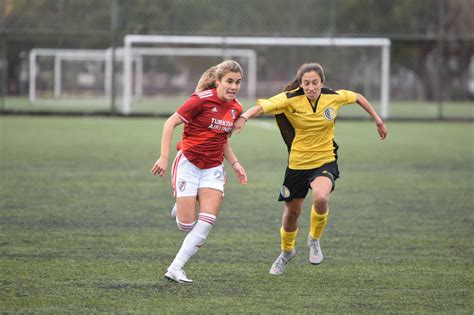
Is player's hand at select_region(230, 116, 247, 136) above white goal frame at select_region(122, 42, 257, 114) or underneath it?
above

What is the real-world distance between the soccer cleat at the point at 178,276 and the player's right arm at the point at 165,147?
678mm

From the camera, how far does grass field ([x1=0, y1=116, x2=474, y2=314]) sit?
5773 mm

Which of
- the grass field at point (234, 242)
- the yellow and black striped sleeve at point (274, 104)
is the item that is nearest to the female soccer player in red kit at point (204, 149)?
the yellow and black striped sleeve at point (274, 104)

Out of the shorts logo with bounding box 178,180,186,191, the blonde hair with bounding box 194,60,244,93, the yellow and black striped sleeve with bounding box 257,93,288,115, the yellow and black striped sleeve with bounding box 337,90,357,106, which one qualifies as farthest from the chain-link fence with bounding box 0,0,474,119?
the shorts logo with bounding box 178,180,186,191

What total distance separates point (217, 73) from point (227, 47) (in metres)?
21.3

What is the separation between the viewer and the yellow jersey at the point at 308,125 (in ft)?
22.8

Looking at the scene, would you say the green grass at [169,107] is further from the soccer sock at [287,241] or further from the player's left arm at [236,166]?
the player's left arm at [236,166]

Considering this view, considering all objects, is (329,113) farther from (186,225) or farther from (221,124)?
(186,225)

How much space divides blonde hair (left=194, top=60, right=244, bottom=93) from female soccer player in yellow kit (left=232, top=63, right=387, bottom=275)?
540mm

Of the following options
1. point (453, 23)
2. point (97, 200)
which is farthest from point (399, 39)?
point (97, 200)

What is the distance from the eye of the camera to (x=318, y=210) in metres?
6.96

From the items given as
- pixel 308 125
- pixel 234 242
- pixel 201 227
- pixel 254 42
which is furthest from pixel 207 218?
pixel 254 42

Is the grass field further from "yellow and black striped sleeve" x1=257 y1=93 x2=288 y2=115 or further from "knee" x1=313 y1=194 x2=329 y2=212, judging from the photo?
"yellow and black striped sleeve" x1=257 y1=93 x2=288 y2=115

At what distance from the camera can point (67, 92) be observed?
32.8m
